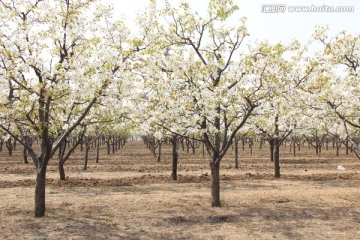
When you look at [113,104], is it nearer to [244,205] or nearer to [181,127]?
[181,127]

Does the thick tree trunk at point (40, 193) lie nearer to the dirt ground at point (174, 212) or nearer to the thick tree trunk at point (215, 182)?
the dirt ground at point (174, 212)

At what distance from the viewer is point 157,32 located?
15977mm

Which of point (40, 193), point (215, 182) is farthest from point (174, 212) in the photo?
point (40, 193)

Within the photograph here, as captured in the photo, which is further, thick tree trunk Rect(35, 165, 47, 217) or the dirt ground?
thick tree trunk Rect(35, 165, 47, 217)

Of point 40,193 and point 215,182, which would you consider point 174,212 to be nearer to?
point 215,182

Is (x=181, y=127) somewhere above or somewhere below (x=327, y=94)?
below

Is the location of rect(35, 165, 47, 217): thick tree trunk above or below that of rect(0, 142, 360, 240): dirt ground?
above

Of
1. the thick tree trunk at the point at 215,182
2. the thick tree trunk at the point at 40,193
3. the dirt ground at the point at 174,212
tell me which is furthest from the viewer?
the thick tree trunk at the point at 215,182

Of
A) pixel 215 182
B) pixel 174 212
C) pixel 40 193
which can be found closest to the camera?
pixel 40 193

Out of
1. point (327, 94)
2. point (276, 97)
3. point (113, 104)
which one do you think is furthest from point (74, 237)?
point (327, 94)

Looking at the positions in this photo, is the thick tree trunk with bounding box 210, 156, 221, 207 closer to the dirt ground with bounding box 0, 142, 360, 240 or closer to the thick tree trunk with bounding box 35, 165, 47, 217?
the dirt ground with bounding box 0, 142, 360, 240

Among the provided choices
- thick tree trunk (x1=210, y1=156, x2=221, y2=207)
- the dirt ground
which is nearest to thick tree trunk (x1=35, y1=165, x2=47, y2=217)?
the dirt ground

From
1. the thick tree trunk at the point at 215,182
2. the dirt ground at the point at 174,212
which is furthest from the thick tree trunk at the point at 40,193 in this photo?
the thick tree trunk at the point at 215,182

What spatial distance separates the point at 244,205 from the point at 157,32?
9888 millimetres
